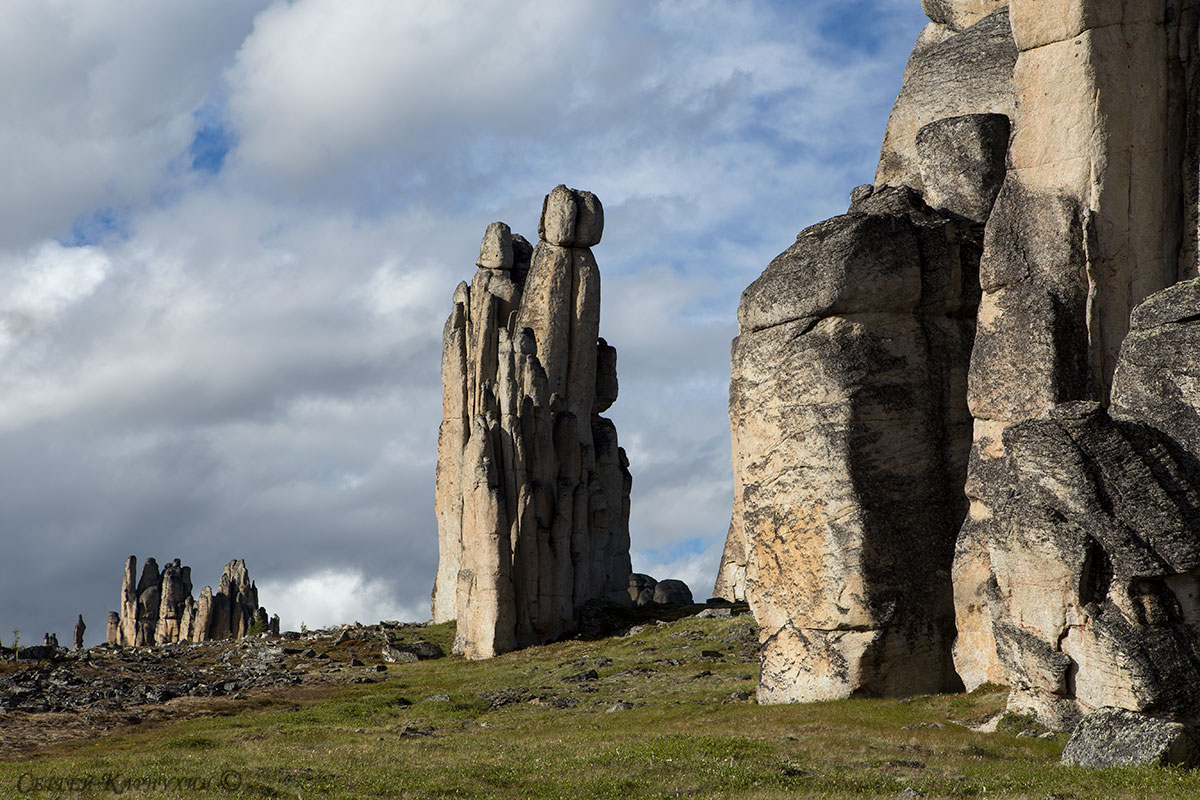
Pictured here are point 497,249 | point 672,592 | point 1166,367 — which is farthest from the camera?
point 672,592

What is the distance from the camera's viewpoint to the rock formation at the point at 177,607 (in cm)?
11838

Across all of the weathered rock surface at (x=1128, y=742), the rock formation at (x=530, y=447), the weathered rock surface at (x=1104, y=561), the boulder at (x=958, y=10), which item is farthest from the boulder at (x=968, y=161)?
the rock formation at (x=530, y=447)

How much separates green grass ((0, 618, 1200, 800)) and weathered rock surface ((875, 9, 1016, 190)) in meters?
20.9

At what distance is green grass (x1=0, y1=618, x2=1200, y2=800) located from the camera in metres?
24.3

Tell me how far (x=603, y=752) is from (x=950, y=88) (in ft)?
95.2

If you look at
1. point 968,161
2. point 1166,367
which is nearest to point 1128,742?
point 1166,367

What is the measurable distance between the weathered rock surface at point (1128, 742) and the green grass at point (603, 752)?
30.7 inches

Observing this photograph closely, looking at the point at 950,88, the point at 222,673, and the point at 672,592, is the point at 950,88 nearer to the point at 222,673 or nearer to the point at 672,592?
the point at 222,673

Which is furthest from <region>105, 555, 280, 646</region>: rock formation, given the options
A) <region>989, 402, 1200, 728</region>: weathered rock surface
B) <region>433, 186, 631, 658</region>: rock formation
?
<region>989, 402, 1200, 728</region>: weathered rock surface

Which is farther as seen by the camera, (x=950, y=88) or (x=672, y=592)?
(x=672, y=592)

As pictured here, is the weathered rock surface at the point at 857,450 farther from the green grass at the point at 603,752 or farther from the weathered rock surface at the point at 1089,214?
the weathered rock surface at the point at 1089,214

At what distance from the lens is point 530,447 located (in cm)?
7625

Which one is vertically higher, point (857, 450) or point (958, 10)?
point (958, 10)

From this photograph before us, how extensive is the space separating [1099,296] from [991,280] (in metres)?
3.16
